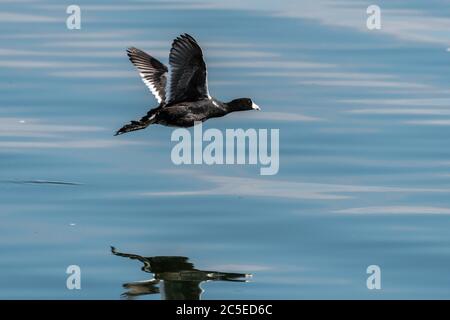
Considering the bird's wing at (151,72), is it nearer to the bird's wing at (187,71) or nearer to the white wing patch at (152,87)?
the white wing patch at (152,87)

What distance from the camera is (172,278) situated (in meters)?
12.6

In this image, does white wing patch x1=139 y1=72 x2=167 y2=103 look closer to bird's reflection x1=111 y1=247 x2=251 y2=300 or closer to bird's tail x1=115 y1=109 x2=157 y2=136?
bird's tail x1=115 y1=109 x2=157 y2=136

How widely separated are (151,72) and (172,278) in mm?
4760

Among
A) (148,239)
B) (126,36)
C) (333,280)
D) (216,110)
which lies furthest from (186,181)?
(126,36)

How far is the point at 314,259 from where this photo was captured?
13227 millimetres

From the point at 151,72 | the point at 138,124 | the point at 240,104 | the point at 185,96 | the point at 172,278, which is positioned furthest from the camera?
the point at 151,72

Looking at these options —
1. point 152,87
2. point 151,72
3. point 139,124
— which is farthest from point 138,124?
point 151,72

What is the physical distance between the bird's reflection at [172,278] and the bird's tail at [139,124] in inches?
76.5

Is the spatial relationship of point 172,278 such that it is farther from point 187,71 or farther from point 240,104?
point 240,104

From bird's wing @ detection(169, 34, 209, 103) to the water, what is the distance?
97 cm

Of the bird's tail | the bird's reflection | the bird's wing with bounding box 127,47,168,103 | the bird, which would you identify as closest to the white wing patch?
the bird's wing with bounding box 127,47,168,103

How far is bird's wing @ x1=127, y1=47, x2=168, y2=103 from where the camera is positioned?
16797mm

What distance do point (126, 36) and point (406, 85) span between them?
493cm

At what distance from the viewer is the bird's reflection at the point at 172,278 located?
39.9ft
